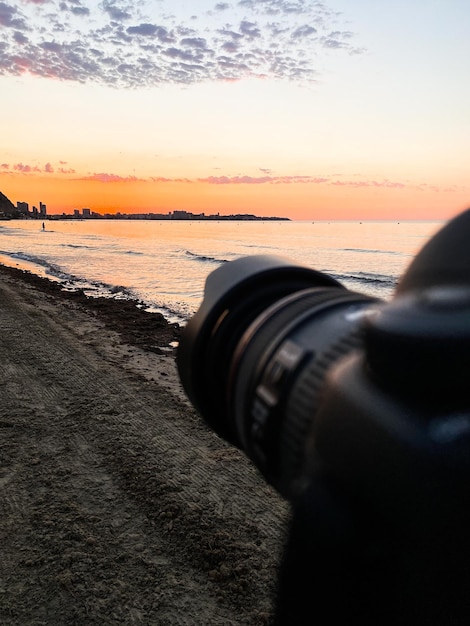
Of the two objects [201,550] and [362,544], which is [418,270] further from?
[201,550]

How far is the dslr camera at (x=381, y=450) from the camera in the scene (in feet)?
2.64

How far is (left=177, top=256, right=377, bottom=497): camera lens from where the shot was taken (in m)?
1.12

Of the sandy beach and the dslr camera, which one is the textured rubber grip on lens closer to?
the dslr camera

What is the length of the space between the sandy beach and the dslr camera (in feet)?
5.01

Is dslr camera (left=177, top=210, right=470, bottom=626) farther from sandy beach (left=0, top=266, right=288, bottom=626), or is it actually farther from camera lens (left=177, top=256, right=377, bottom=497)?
sandy beach (left=0, top=266, right=288, bottom=626)

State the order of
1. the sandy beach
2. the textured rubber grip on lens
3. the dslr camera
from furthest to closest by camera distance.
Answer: the sandy beach < the textured rubber grip on lens < the dslr camera

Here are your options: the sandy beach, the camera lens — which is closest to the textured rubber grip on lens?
the camera lens

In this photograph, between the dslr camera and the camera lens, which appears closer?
the dslr camera

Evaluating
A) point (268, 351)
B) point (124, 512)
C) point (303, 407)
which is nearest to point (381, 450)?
point (303, 407)

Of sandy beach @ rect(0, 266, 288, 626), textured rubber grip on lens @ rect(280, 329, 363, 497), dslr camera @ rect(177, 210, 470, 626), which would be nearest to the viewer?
dslr camera @ rect(177, 210, 470, 626)

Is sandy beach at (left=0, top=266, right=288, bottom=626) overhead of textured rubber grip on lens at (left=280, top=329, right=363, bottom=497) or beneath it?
beneath

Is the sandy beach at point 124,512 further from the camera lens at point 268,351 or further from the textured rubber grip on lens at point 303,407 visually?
the textured rubber grip on lens at point 303,407

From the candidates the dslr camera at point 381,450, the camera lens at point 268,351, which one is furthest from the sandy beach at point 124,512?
the dslr camera at point 381,450

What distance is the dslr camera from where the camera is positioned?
80 centimetres
